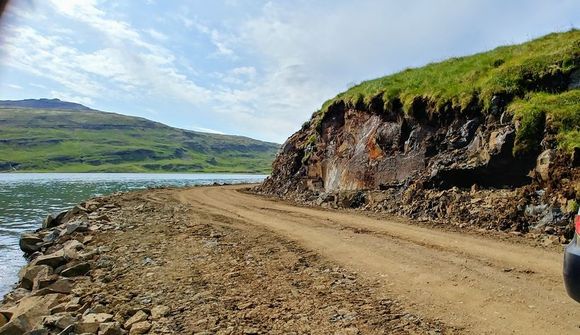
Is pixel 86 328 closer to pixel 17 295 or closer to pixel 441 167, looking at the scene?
pixel 17 295

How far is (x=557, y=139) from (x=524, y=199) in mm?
2535

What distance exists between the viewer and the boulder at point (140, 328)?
270 inches

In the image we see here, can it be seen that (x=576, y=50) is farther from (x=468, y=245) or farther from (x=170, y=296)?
(x=170, y=296)

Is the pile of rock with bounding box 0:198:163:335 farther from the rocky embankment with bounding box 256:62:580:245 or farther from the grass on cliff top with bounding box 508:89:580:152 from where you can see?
the grass on cliff top with bounding box 508:89:580:152

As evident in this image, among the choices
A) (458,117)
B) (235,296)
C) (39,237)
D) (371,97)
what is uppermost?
(371,97)

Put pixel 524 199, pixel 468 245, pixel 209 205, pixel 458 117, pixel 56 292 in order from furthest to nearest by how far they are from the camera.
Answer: pixel 209 205
pixel 458 117
pixel 524 199
pixel 468 245
pixel 56 292

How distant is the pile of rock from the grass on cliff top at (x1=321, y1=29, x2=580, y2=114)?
1659 centimetres

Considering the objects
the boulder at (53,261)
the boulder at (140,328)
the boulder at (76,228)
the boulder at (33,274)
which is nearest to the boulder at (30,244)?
the boulder at (76,228)

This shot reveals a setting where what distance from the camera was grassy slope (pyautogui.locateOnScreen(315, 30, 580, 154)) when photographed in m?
15.7

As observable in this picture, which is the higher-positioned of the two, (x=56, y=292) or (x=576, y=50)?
(x=576, y=50)

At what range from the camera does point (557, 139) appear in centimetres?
1476

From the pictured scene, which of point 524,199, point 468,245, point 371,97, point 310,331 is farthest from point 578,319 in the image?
point 371,97

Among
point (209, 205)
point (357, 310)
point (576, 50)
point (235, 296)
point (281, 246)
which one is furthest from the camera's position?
point (209, 205)

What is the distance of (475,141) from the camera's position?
18469 mm
